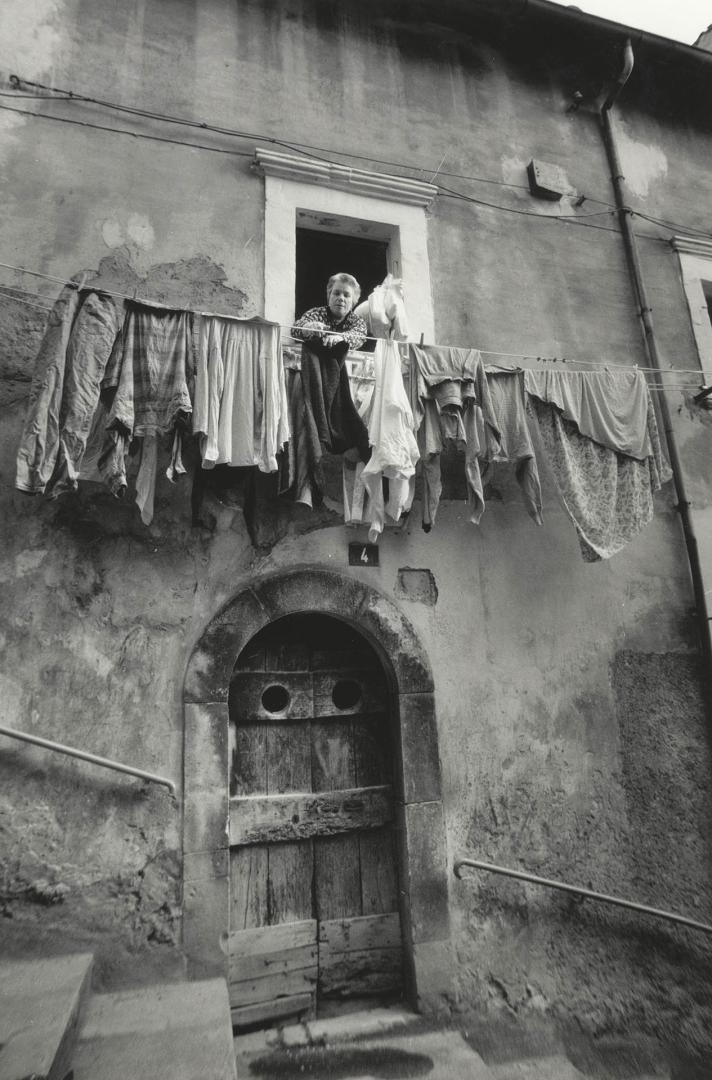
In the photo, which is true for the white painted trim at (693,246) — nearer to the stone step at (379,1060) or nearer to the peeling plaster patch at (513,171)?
the peeling plaster patch at (513,171)

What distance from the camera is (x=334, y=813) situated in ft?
14.4

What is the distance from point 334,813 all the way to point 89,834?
1528 millimetres

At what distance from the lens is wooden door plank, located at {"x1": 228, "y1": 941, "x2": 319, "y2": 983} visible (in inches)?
157

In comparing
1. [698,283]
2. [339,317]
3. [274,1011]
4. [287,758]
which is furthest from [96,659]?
[698,283]

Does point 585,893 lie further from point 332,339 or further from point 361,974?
point 332,339


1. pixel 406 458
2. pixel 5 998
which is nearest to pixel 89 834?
pixel 5 998

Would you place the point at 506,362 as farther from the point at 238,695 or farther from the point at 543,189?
the point at 238,695

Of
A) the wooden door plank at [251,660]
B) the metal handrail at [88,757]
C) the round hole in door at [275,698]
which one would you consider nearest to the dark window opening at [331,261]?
the wooden door plank at [251,660]

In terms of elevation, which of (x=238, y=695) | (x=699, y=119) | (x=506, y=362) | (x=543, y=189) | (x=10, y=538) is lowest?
(x=238, y=695)

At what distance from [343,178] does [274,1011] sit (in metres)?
6.12

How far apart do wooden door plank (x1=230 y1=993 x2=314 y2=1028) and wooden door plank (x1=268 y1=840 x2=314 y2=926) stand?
43 cm

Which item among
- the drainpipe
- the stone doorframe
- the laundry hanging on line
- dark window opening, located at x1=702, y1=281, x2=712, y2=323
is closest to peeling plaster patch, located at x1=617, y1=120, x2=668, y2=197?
the drainpipe

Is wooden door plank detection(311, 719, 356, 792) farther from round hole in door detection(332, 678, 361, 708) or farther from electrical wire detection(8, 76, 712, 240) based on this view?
electrical wire detection(8, 76, 712, 240)

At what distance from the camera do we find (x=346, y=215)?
5512 mm
